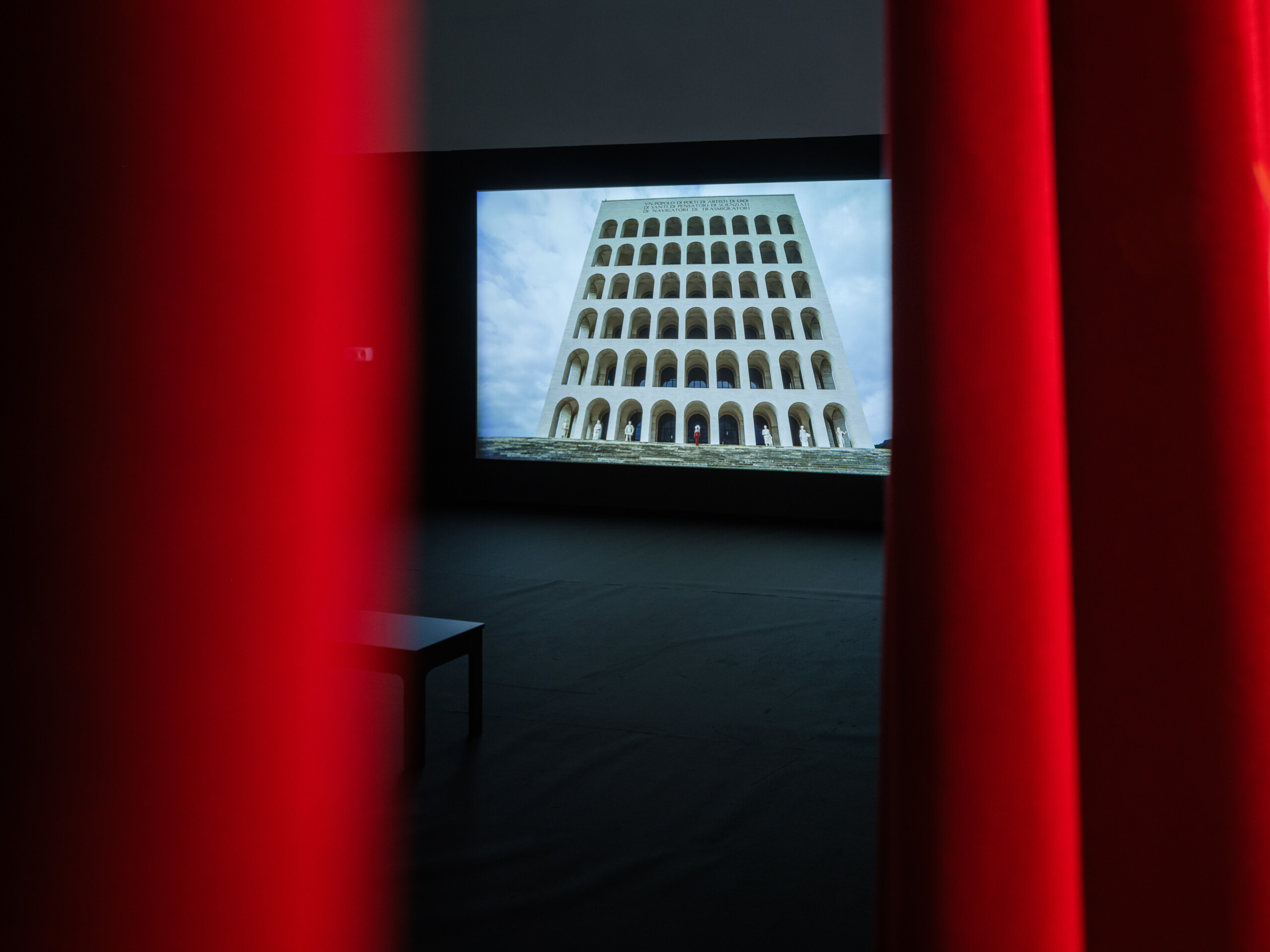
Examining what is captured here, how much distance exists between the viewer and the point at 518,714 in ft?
6.31

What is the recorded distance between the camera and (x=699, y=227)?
10.8 meters

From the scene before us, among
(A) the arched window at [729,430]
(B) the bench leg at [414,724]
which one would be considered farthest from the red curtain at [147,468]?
(A) the arched window at [729,430]

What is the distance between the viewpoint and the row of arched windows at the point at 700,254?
309 inches

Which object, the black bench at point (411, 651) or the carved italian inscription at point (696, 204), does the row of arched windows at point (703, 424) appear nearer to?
the carved italian inscription at point (696, 204)

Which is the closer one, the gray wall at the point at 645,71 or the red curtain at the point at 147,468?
the red curtain at the point at 147,468

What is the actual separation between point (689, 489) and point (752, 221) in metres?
2.78

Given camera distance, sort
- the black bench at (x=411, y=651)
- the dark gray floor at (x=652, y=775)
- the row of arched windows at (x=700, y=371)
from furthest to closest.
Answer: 1. the row of arched windows at (x=700, y=371)
2. the black bench at (x=411, y=651)
3. the dark gray floor at (x=652, y=775)

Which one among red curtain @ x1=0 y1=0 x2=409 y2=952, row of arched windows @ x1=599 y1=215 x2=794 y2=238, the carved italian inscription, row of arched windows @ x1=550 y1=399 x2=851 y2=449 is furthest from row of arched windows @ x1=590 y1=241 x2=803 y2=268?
red curtain @ x1=0 y1=0 x2=409 y2=952

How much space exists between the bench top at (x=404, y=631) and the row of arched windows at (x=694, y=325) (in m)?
6.43

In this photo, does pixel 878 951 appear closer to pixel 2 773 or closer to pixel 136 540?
pixel 136 540

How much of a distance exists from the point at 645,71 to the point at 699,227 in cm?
546

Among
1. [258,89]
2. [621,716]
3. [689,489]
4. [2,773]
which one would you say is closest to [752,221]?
[689,489]

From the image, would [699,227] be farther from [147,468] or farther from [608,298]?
[147,468]

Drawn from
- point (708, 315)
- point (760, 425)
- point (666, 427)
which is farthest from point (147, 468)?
point (760, 425)
